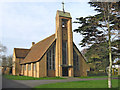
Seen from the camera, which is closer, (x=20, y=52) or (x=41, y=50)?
(x=41, y=50)

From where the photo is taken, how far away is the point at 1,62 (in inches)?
2169

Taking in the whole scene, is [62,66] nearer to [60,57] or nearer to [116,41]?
[60,57]

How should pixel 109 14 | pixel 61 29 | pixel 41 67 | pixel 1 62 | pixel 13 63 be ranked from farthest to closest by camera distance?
pixel 1 62, pixel 13 63, pixel 61 29, pixel 41 67, pixel 109 14

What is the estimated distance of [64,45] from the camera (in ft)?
120

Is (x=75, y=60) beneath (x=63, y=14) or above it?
beneath

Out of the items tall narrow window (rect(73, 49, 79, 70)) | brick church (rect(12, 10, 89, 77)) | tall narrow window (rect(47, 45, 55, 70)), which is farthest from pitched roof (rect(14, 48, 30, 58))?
tall narrow window (rect(73, 49, 79, 70))

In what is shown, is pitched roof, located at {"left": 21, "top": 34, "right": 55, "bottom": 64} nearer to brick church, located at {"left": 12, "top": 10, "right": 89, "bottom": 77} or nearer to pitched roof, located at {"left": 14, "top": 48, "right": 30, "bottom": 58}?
brick church, located at {"left": 12, "top": 10, "right": 89, "bottom": 77}

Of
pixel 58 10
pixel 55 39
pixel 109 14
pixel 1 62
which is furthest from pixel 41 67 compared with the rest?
pixel 1 62

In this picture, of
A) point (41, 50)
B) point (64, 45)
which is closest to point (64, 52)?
point (64, 45)

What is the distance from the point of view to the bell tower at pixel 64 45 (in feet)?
114

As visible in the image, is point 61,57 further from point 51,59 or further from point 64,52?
point 51,59

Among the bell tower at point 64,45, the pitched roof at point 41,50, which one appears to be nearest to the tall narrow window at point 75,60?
the bell tower at point 64,45

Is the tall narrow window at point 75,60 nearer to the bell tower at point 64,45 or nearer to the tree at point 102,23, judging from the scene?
the bell tower at point 64,45

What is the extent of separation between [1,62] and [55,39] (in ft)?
94.8
